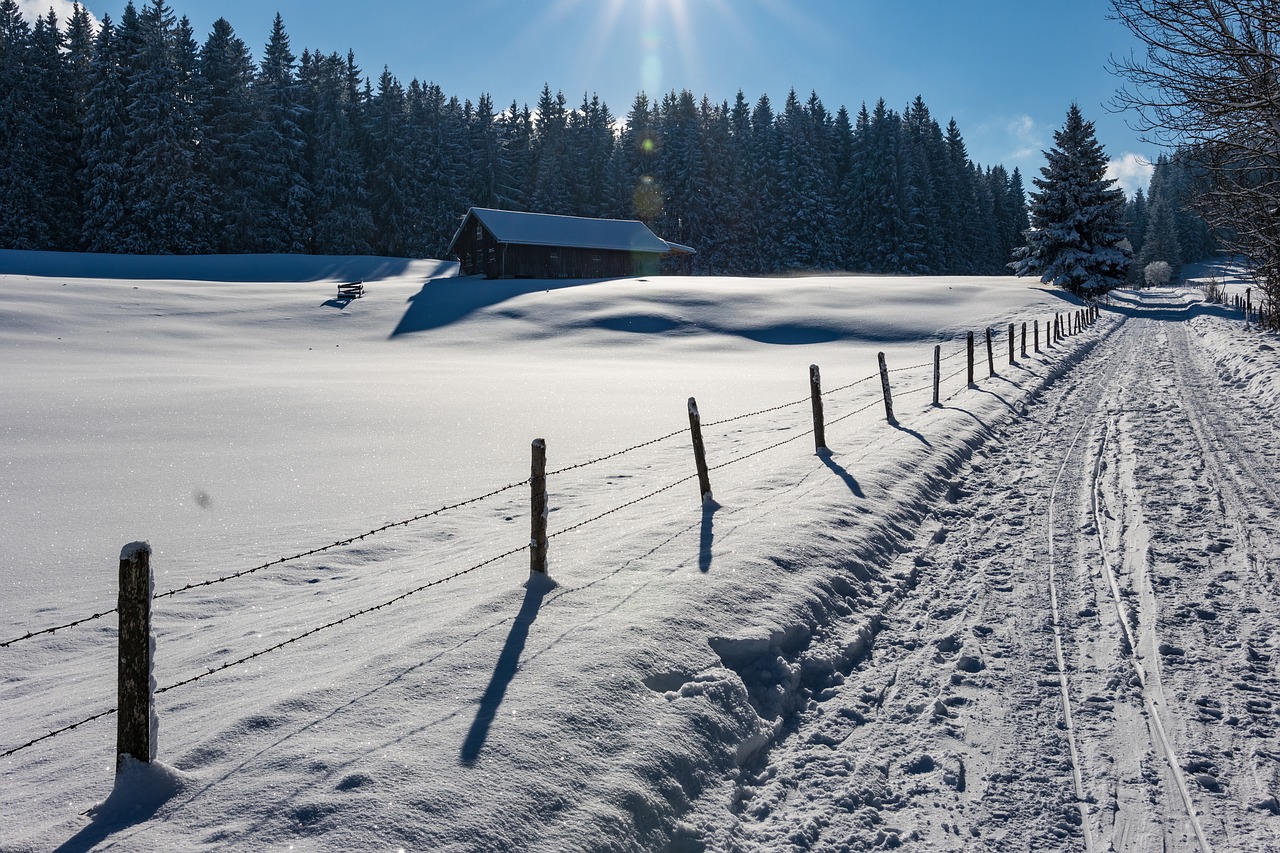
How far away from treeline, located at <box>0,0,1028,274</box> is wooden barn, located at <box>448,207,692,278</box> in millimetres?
21682

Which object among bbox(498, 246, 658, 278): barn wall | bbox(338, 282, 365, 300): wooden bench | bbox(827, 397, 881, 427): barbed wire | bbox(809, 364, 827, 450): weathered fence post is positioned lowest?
bbox(827, 397, 881, 427): barbed wire

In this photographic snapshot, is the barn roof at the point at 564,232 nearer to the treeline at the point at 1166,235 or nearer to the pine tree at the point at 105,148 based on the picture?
the pine tree at the point at 105,148

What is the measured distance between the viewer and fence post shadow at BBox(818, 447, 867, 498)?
844cm

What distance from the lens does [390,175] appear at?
72.0 meters

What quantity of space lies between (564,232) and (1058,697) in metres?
51.5

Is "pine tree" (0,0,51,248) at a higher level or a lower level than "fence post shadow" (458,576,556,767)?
higher

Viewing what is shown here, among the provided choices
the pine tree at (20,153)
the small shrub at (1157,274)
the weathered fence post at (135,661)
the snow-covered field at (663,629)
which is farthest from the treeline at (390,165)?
the weathered fence post at (135,661)

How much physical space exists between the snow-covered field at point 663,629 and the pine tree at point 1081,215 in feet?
123

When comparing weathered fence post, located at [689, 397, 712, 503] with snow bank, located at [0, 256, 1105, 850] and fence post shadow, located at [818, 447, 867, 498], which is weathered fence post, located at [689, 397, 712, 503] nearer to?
snow bank, located at [0, 256, 1105, 850]

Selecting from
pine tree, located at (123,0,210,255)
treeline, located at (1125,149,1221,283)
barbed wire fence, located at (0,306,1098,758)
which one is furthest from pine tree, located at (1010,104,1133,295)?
pine tree, located at (123,0,210,255)

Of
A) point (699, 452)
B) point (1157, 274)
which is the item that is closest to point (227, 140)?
point (699, 452)

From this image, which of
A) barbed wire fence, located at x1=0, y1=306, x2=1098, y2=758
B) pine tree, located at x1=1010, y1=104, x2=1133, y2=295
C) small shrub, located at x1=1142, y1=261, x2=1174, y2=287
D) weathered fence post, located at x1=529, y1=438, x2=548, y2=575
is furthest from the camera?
small shrub, located at x1=1142, y1=261, x2=1174, y2=287

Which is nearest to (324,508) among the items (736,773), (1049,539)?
(736,773)

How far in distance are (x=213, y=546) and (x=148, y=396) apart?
10.4 m
